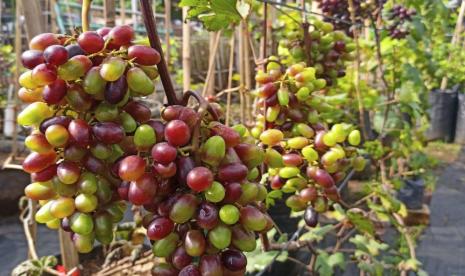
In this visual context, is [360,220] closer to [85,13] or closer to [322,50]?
[322,50]

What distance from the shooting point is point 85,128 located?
19.7 inches

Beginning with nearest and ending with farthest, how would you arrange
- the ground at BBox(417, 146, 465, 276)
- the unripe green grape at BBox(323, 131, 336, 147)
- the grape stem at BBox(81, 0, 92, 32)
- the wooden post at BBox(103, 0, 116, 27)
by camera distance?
the grape stem at BBox(81, 0, 92, 32) → the wooden post at BBox(103, 0, 116, 27) → the unripe green grape at BBox(323, 131, 336, 147) → the ground at BBox(417, 146, 465, 276)

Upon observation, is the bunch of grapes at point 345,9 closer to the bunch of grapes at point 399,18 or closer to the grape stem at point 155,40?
the bunch of grapes at point 399,18

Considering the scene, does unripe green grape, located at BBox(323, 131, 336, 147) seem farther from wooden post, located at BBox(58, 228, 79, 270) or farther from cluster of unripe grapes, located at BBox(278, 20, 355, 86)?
wooden post, located at BBox(58, 228, 79, 270)

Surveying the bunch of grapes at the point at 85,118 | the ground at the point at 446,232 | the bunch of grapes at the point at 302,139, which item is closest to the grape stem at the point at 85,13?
the bunch of grapes at the point at 85,118

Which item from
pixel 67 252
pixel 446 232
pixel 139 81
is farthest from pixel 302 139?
pixel 446 232

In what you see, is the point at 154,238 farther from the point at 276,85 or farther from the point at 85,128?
the point at 276,85

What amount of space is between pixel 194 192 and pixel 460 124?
5810 mm

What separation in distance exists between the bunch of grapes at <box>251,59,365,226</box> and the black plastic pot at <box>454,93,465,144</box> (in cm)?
505

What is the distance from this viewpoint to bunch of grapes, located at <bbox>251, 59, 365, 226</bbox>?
1.03 metres

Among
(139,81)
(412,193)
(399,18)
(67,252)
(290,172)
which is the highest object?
(399,18)

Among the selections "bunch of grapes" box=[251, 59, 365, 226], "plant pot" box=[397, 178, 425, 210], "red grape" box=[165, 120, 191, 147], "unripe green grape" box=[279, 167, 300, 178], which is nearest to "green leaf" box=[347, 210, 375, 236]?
"bunch of grapes" box=[251, 59, 365, 226]

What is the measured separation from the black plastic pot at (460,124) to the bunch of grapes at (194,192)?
5.63 meters

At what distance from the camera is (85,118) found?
20.7 inches
